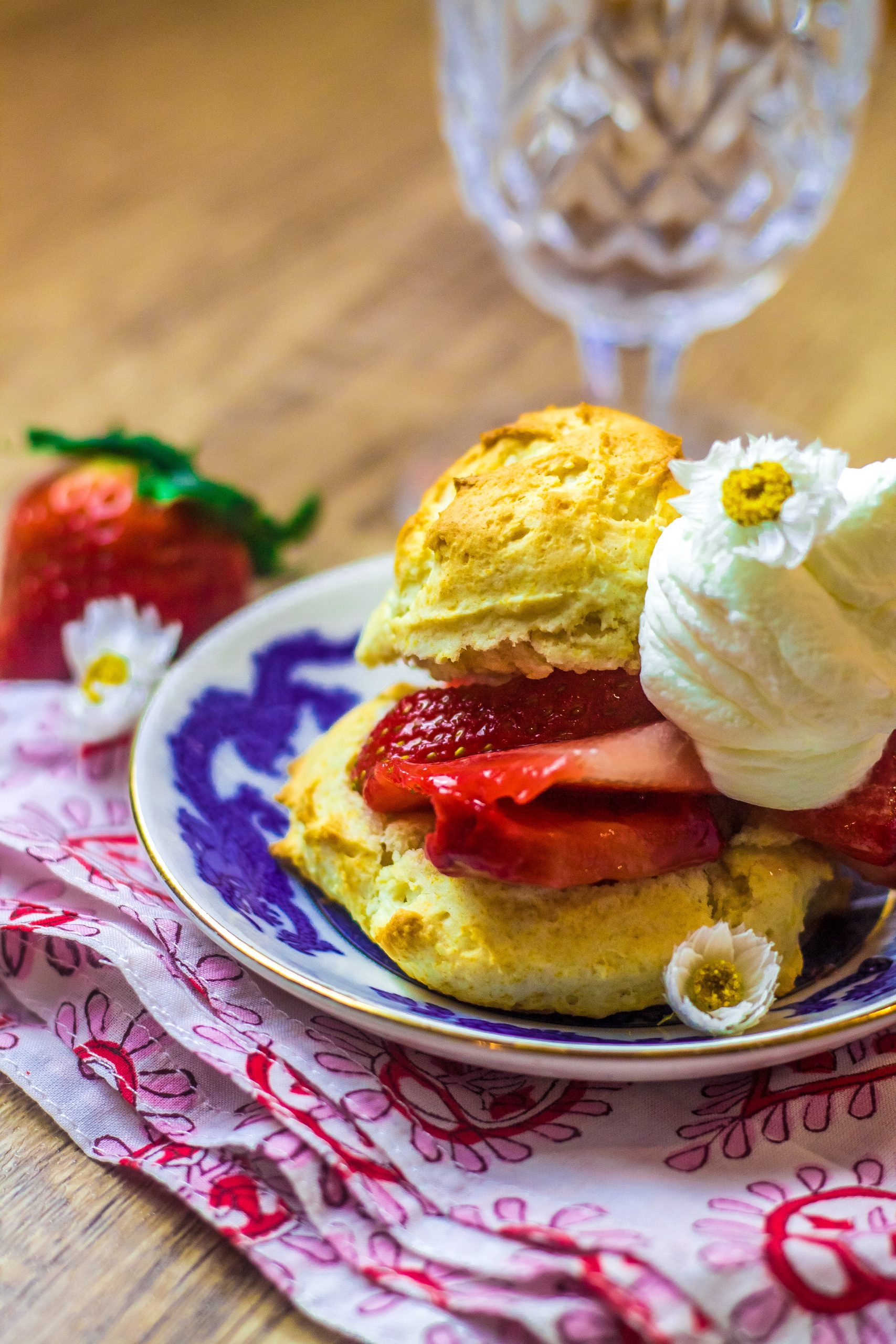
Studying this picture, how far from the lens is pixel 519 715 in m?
1.51

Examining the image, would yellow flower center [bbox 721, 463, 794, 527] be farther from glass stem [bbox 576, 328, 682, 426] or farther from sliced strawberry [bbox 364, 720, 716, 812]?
glass stem [bbox 576, 328, 682, 426]

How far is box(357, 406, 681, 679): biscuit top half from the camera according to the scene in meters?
1.43

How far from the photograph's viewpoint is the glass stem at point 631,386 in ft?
9.77

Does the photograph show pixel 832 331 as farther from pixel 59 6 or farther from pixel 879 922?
pixel 59 6

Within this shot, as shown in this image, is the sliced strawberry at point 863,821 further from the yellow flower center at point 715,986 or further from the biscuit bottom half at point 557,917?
the yellow flower center at point 715,986

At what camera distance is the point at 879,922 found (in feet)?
5.18

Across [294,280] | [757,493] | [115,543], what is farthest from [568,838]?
[294,280]

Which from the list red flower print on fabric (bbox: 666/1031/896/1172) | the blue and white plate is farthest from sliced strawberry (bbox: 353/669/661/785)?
red flower print on fabric (bbox: 666/1031/896/1172)

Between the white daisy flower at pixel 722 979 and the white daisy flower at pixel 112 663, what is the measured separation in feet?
3.03

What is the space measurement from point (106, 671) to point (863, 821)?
3.69ft

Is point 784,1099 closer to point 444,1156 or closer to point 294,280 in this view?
point 444,1156

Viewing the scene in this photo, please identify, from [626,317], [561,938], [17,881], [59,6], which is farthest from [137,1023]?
[59,6]

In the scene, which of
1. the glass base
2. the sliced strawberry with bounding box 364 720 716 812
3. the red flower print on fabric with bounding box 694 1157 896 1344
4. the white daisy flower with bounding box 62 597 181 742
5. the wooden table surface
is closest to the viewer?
the red flower print on fabric with bounding box 694 1157 896 1344

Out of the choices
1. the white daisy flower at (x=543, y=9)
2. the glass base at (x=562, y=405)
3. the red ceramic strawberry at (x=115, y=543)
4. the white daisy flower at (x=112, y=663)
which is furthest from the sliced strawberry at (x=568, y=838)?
the white daisy flower at (x=543, y=9)
